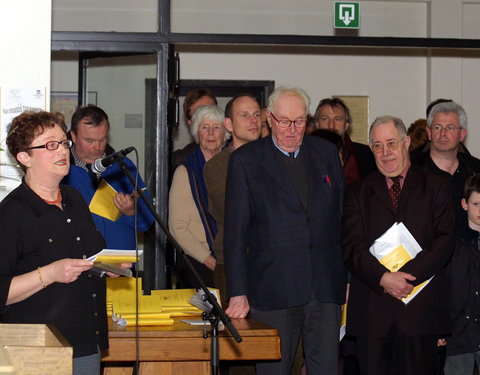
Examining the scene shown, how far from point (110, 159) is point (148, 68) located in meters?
2.55

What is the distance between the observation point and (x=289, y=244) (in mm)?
4129

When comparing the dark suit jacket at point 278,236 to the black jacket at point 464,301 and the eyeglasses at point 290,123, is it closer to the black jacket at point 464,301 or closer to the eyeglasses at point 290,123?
the eyeglasses at point 290,123

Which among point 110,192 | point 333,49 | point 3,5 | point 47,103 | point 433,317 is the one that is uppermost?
point 333,49

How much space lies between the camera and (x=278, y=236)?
13.6ft

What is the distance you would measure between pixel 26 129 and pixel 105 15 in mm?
2478

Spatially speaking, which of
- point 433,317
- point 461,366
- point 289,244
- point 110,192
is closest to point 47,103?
point 110,192

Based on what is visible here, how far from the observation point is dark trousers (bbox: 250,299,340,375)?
13.6 feet

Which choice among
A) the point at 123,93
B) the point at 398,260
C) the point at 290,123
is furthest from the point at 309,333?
the point at 123,93

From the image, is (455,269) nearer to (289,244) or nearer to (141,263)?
(289,244)

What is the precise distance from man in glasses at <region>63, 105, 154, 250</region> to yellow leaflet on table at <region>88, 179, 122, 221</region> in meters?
0.02

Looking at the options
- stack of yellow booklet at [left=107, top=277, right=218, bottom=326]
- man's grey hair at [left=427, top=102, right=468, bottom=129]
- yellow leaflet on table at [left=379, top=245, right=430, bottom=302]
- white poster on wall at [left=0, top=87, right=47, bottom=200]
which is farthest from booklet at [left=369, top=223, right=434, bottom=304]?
white poster on wall at [left=0, top=87, right=47, bottom=200]

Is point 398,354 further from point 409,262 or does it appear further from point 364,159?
point 364,159

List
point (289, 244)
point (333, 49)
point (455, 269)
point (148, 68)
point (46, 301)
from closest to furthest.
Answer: point (46, 301)
point (289, 244)
point (455, 269)
point (148, 68)
point (333, 49)

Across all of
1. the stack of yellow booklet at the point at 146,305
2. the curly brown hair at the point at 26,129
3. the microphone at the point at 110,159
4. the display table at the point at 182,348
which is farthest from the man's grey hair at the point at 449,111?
the curly brown hair at the point at 26,129
